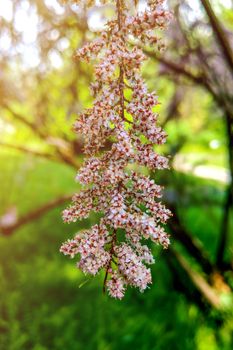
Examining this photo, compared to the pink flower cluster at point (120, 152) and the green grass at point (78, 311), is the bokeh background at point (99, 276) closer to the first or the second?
the green grass at point (78, 311)

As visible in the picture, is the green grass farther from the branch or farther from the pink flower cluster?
the pink flower cluster

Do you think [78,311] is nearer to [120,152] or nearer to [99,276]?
[99,276]

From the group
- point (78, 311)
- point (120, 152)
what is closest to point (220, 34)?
point (120, 152)

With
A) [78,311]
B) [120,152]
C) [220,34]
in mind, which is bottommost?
[120,152]

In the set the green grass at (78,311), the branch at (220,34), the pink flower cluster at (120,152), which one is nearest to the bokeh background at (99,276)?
the green grass at (78,311)

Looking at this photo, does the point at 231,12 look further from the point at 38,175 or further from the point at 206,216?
the point at 38,175

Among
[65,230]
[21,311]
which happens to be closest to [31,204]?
[65,230]

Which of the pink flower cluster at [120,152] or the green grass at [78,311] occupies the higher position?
the green grass at [78,311]

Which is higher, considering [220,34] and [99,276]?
[99,276]
